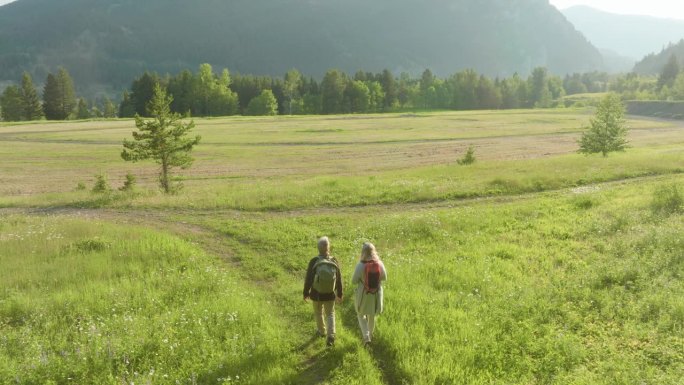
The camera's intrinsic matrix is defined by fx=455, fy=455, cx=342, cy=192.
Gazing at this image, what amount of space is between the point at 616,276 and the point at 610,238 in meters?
4.16

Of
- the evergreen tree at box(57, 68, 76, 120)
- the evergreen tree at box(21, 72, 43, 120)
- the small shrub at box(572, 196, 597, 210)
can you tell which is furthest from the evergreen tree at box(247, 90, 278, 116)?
the small shrub at box(572, 196, 597, 210)

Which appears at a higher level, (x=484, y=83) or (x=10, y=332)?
(x=484, y=83)

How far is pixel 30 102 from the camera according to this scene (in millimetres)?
108500

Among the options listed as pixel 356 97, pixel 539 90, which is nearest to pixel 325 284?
pixel 356 97

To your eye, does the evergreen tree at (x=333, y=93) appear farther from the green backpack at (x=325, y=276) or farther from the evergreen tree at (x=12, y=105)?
the green backpack at (x=325, y=276)

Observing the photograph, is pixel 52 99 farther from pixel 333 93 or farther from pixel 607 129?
pixel 607 129

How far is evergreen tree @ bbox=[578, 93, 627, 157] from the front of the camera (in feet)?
135

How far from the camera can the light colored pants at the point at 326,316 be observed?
10062mm

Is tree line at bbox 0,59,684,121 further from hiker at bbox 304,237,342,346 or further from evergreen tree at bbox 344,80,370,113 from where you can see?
hiker at bbox 304,237,342,346

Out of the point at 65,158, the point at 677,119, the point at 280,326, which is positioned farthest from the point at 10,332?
the point at 677,119

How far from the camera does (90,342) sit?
957cm

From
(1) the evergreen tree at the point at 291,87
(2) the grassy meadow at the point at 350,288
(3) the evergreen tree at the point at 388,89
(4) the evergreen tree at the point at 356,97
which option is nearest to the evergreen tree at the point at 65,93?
(1) the evergreen tree at the point at 291,87

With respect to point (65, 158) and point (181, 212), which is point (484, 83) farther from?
point (181, 212)

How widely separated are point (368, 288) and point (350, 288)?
10.1 ft
